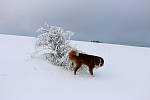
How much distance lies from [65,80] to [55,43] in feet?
5.87

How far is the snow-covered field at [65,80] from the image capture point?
8258mm

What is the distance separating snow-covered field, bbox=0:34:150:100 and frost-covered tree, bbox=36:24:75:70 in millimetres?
260

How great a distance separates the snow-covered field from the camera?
27.1 feet

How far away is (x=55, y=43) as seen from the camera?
11.0 meters

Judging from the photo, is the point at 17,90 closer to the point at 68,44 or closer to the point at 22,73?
the point at 22,73

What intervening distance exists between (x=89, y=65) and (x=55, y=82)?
1.26 m

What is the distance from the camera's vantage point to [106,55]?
535 inches

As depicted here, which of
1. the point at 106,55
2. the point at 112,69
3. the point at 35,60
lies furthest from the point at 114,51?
the point at 35,60

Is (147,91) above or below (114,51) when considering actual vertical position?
below

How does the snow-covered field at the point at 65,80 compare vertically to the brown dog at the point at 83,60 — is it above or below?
below

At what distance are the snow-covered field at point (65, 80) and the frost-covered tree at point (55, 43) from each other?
10.3 inches

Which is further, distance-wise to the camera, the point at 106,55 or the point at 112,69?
the point at 106,55

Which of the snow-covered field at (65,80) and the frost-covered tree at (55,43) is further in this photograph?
the frost-covered tree at (55,43)

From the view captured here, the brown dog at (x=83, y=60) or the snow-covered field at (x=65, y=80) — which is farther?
the brown dog at (x=83, y=60)
